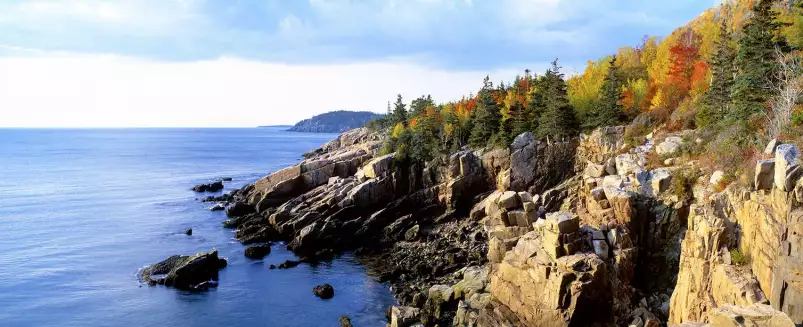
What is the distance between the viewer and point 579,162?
53781 millimetres

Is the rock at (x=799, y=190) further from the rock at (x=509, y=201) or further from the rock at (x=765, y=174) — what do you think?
the rock at (x=509, y=201)

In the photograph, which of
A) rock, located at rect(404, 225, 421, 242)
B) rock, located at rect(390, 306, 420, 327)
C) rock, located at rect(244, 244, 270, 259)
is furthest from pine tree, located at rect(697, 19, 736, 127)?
rock, located at rect(244, 244, 270, 259)

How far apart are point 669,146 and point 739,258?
19080 mm

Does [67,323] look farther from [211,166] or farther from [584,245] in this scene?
[211,166]

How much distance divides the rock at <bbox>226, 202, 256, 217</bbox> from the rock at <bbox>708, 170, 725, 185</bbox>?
166 ft

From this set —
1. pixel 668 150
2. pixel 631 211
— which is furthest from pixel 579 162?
pixel 631 211

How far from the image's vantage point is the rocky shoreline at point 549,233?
66.8 ft

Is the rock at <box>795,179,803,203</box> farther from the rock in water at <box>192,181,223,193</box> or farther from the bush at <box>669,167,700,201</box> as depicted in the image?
the rock in water at <box>192,181,223,193</box>

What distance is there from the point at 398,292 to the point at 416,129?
3712 cm

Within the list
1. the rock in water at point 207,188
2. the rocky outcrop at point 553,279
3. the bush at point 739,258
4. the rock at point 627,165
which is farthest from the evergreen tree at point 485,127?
the rock in water at point 207,188

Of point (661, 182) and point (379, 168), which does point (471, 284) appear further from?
point (379, 168)

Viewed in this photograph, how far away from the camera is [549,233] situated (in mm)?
29000

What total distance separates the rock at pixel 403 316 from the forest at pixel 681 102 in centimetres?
1990

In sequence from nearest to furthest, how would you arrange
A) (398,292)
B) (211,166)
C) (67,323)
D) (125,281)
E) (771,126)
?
(771,126) < (67,323) < (398,292) < (125,281) < (211,166)
